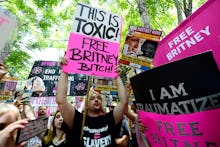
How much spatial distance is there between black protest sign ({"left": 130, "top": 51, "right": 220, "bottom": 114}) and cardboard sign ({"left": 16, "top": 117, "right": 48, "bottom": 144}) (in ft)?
2.40

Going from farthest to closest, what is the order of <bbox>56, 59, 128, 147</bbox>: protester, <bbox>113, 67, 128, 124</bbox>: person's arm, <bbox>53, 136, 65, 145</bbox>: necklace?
<bbox>53, 136, 65, 145</bbox>: necklace → <bbox>113, 67, 128, 124</bbox>: person's arm → <bbox>56, 59, 128, 147</bbox>: protester

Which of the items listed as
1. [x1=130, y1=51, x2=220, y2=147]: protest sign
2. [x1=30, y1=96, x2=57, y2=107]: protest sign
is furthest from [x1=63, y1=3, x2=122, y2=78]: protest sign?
[x1=30, y1=96, x2=57, y2=107]: protest sign

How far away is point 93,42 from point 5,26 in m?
1.07

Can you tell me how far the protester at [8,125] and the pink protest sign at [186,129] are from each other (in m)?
0.89

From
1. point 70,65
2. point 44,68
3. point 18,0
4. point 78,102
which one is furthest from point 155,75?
point 18,0

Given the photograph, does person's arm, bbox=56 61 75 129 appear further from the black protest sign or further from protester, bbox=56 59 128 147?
the black protest sign

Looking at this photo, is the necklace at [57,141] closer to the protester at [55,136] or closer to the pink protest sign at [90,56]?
the protester at [55,136]

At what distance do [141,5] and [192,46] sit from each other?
3.76m

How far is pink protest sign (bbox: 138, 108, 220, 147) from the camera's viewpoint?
1.39 metres

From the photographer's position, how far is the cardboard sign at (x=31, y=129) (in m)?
1.34

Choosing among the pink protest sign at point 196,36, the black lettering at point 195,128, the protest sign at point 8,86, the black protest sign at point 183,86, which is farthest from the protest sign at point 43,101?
the black lettering at point 195,128

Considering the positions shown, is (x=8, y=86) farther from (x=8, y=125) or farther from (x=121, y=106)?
(x=8, y=125)

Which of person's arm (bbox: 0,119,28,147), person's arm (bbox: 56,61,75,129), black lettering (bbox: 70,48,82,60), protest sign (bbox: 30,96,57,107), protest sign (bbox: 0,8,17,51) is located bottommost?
person's arm (bbox: 0,119,28,147)

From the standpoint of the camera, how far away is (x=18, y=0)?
9586 millimetres
